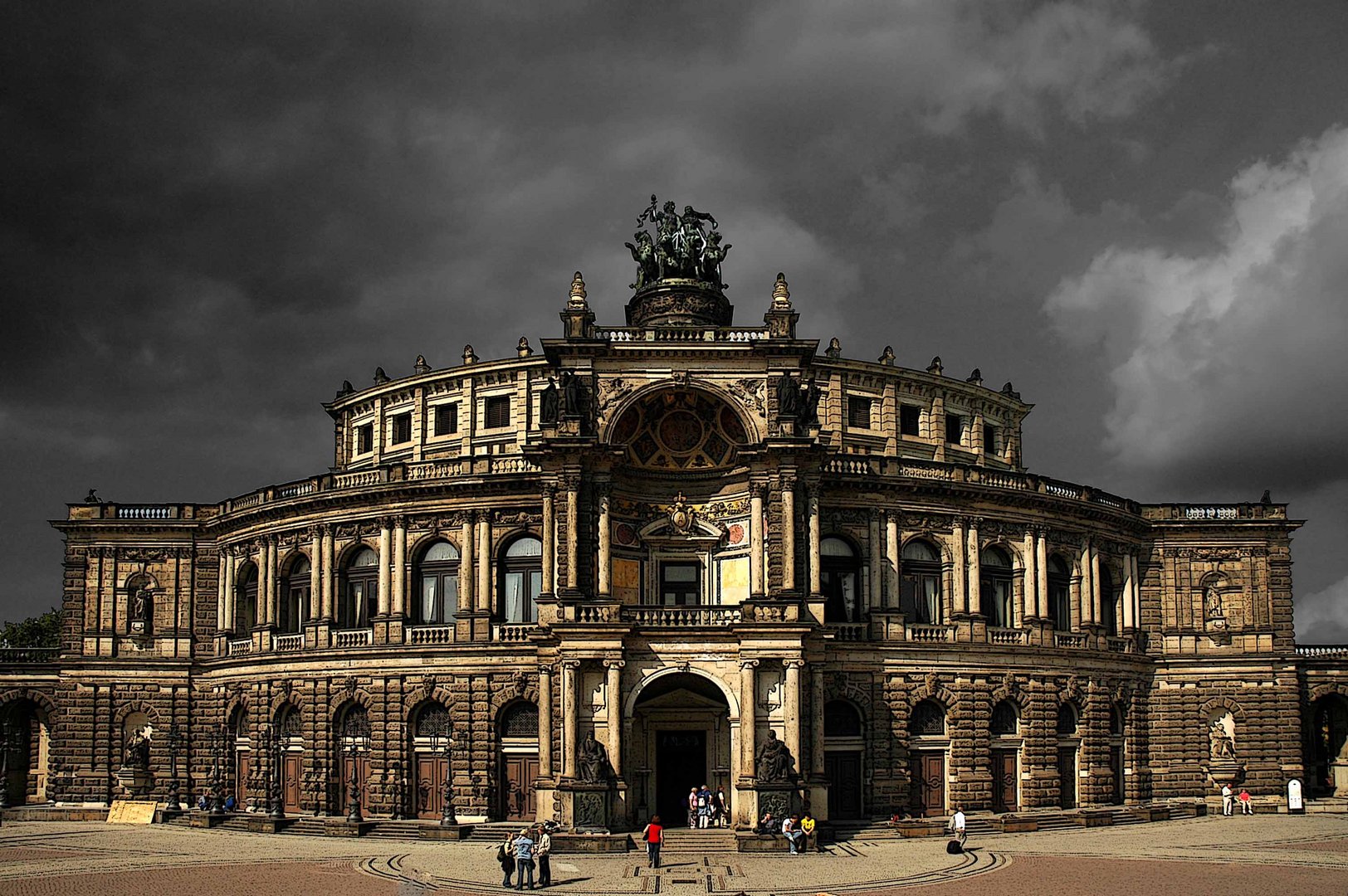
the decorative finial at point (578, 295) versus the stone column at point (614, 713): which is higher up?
the decorative finial at point (578, 295)

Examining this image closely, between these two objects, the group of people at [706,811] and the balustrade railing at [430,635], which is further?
the balustrade railing at [430,635]

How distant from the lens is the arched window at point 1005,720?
200 feet

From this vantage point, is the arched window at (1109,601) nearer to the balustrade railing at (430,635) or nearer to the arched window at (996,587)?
the arched window at (996,587)

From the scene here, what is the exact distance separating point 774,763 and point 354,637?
857 inches

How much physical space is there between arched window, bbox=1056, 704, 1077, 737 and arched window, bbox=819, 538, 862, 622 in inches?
430

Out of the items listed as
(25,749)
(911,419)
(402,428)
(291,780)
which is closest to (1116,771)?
(911,419)

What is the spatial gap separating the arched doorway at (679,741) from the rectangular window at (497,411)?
60.2ft

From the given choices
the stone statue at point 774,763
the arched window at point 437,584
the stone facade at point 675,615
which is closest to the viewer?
the stone statue at point 774,763

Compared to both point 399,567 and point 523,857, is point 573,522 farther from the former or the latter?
point 523,857

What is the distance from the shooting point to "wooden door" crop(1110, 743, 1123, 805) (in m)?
64.5

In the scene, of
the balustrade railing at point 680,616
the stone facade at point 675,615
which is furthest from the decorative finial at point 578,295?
the balustrade railing at point 680,616

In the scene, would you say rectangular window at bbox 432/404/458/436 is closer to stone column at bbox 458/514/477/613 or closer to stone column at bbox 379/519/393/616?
stone column at bbox 379/519/393/616

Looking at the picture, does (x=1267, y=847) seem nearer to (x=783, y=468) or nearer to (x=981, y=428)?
(x=783, y=468)

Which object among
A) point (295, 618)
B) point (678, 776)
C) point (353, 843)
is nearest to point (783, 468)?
point (678, 776)
